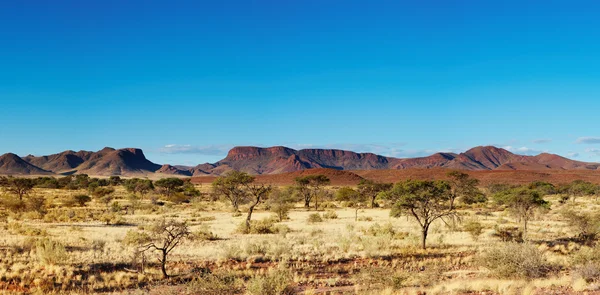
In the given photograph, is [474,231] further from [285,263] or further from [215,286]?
[215,286]

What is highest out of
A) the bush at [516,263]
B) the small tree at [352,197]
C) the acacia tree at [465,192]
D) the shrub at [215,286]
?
the acacia tree at [465,192]

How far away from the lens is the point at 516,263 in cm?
1448

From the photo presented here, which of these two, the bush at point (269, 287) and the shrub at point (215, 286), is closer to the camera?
the bush at point (269, 287)

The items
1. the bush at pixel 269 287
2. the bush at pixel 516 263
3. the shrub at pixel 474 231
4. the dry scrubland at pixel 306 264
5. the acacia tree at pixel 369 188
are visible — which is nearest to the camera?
the bush at pixel 269 287

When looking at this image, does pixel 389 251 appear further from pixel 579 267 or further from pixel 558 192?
pixel 558 192

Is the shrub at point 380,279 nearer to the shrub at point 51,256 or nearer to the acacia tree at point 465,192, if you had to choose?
the shrub at point 51,256

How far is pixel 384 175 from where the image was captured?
144 metres

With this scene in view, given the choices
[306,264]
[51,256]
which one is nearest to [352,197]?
[306,264]

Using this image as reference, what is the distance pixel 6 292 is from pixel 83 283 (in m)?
2.07

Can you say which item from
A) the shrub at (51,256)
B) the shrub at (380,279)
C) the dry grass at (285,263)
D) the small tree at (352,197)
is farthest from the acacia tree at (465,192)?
the shrub at (51,256)

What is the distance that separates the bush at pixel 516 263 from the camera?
1432 cm

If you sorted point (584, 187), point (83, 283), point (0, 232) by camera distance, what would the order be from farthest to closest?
point (584, 187)
point (0, 232)
point (83, 283)

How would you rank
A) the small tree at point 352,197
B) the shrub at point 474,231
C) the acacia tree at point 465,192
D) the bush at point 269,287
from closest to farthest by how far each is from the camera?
the bush at point 269,287
the shrub at point 474,231
the acacia tree at point 465,192
the small tree at point 352,197

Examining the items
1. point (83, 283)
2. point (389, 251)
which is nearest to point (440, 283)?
point (389, 251)
